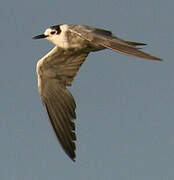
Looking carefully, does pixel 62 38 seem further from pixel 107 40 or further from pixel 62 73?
pixel 107 40

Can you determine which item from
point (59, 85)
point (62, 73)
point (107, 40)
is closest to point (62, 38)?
point (62, 73)

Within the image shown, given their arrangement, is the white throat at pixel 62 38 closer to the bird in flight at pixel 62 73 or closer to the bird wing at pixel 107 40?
the bird in flight at pixel 62 73

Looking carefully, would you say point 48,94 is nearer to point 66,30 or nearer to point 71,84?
point 71,84

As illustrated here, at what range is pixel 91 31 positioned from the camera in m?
15.7

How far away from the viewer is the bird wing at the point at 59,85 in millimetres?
18594

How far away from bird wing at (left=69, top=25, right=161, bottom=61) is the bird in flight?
43mm

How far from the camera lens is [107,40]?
14375mm

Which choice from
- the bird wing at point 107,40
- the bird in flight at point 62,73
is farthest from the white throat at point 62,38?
the bird wing at point 107,40

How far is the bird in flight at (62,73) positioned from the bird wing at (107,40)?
0.04m

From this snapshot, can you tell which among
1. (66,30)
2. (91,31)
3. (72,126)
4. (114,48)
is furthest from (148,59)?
(72,126)

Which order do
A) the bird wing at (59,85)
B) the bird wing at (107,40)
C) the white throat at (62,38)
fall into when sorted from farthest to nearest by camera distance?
the bird wing at (59,85) → the white throat at (62,38) → the bird wing at (107,40)

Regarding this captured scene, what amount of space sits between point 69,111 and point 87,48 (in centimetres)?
259

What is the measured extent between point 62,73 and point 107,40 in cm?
542

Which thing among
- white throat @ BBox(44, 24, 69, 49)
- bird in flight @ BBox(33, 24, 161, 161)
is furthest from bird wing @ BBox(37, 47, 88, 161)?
white throat @ BBox(44, 24, 69, 49)
